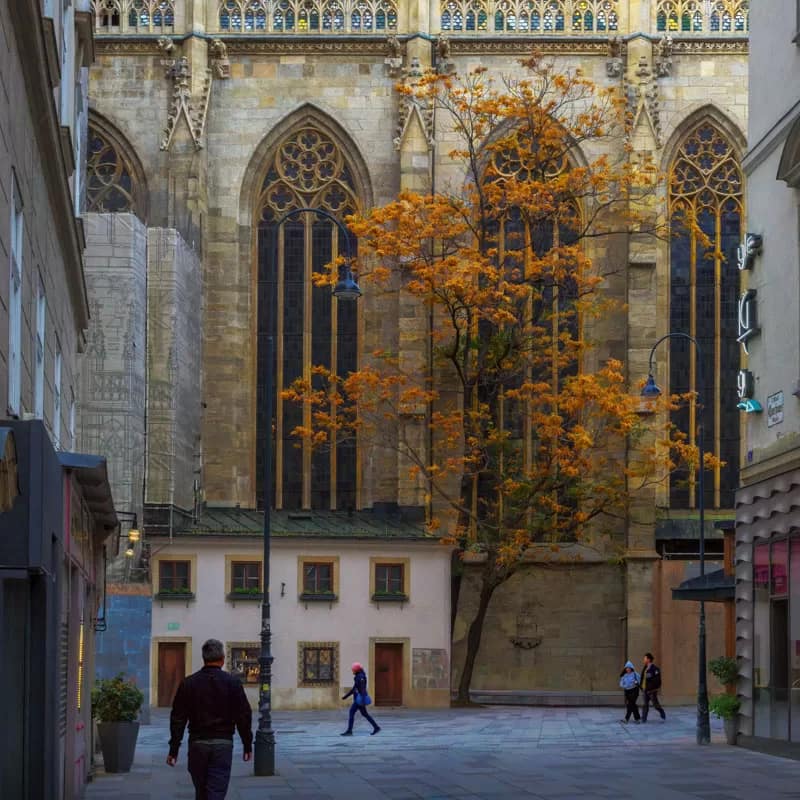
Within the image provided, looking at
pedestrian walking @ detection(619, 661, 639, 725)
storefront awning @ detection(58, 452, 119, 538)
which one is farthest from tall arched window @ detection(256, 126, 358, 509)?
storefront awning @ detection(58, 452, 119, 538)

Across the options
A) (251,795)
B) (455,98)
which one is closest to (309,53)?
(455,98)

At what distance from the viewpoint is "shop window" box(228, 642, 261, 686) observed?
4397cm

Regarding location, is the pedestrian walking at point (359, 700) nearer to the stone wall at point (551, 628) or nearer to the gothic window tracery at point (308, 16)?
the stone wall at point (551, 628)

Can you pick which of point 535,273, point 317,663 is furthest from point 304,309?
point 317,663

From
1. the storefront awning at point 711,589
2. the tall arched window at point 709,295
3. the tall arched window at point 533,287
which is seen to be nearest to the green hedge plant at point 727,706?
the storefront awning at point 711,589

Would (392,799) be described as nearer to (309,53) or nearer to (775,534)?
(775,534)

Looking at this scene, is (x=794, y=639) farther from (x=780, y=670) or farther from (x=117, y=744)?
(x=117, y=744)

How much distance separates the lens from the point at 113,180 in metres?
48.7

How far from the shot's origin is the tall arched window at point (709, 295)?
4800cm

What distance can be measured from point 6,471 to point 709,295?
40726 millimetres

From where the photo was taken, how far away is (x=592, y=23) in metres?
49.7

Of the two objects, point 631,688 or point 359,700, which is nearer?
point 359,700

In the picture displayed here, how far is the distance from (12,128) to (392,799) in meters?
10.4

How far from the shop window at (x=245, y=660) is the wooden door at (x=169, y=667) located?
45.1 inches
